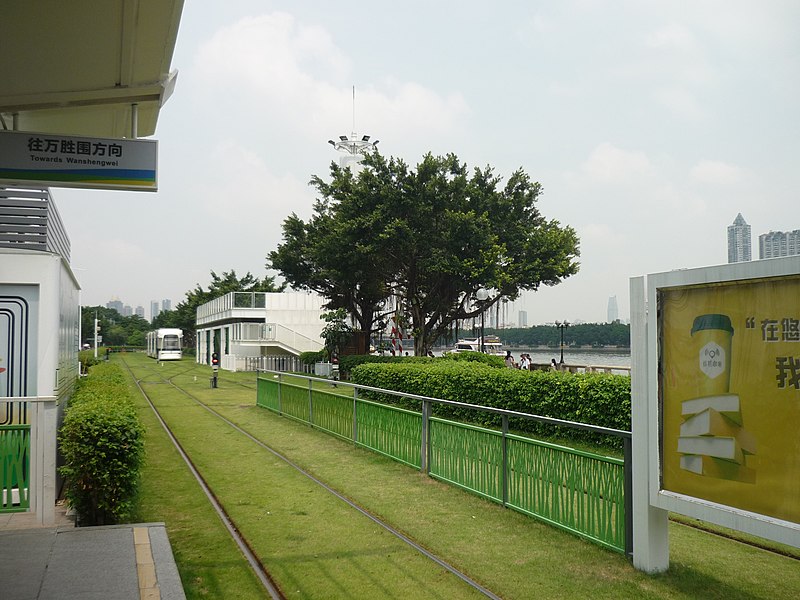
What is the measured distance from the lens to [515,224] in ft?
112

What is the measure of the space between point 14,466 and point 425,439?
5.07 meters

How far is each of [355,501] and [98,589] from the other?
375 centimetres

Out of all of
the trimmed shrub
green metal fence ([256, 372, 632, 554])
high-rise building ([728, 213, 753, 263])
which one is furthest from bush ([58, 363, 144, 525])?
the trimmed shrub

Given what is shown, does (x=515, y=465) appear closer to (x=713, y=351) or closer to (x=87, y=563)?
(x=713, y=351)

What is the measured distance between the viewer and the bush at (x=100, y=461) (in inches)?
254

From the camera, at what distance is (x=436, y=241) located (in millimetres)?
31969

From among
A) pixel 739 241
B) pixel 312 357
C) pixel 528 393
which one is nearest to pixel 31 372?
pixel 528 393

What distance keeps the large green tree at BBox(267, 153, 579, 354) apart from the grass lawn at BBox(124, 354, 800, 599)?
2176 cm

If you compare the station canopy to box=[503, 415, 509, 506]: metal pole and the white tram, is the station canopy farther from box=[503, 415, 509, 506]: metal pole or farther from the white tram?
the white tram

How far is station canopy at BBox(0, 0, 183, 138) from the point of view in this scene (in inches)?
207

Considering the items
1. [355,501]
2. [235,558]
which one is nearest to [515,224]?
[355,501]

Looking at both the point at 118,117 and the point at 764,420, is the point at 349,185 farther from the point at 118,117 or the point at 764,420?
the point at 764,420

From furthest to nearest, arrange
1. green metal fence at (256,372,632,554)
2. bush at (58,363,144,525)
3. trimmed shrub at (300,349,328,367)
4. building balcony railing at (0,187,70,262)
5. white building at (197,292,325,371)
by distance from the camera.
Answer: white building at (197,292,325,371), trimmed shrub at (300,349,328,367), building balcony railing at (0,187,70,262), bush at (58,363,144,525), green metal fence at (256,372,632,554)

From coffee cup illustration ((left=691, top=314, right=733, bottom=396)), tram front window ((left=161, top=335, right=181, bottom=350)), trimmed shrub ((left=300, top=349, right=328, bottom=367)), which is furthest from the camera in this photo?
tram front window ((left=161, top=335, right=181, bottom=350))
